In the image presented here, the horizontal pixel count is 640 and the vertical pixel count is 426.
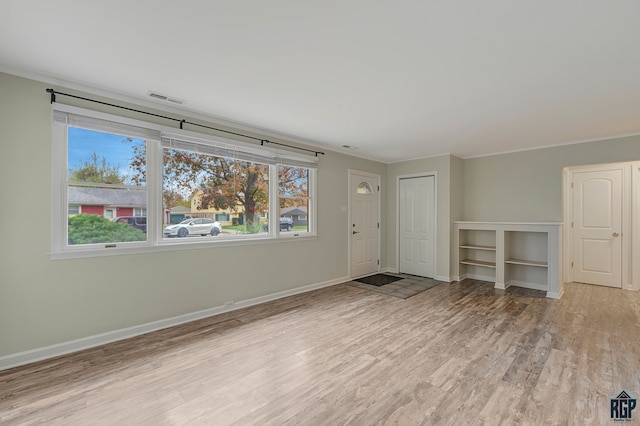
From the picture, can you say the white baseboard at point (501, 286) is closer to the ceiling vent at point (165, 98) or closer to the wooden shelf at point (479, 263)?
the wooden shelf at point (479, 263)

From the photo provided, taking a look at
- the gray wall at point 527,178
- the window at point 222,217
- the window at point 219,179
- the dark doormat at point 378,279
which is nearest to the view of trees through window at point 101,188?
the window at point 219,179

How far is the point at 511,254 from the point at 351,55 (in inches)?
193

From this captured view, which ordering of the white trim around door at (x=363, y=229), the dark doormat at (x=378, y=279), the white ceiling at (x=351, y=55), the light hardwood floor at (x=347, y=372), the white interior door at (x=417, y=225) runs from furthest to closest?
1. the white interior door at (x=417, y=225)
2. the white trim around door at (x=363, y=229)
3. the dark doormat at (x=378, y=279)
4. the light hardwood floor at (x=347, y=372)
5. the white ceiling at (x=351, y=55)

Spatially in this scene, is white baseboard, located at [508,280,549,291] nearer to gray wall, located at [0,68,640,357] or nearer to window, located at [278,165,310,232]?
gray wall, located at [0,68,640,357]

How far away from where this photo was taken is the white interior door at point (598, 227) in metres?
4.81

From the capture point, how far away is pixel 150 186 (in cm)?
311

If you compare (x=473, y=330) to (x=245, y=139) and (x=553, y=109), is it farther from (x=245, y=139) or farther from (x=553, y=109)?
(x=245, y=139)

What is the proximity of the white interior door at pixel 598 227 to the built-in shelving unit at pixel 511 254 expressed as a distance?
3.21ft

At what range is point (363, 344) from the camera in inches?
112

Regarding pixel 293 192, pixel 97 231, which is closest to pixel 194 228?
pixel 97 231

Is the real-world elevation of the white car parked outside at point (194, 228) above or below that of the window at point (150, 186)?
below

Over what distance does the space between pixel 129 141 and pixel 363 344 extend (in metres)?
3.25

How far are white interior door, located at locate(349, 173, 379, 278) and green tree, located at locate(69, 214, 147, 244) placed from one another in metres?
3.62

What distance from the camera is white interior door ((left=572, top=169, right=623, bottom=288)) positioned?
481 centimetres
